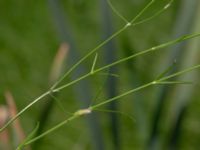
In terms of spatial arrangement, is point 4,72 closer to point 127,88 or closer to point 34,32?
point 34,32

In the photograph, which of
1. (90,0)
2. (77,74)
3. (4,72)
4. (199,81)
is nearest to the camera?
(77,74)

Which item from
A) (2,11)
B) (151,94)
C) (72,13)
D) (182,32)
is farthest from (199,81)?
(182,32)

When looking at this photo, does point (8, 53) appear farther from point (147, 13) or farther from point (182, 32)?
point (182, 32)

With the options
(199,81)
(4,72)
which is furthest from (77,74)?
(4,72)

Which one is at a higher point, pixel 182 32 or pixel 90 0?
pixel 90 0

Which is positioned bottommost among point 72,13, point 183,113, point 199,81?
point 183,113

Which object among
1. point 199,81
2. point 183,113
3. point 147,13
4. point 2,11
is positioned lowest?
point 183,113

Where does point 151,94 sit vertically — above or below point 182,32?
above

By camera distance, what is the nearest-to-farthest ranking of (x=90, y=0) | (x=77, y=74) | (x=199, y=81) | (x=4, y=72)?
(x=77, y=74) < (x=199, y=81) < (x=4, y=72) < (x=90, y=0)

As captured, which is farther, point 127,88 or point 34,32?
point 34,32
